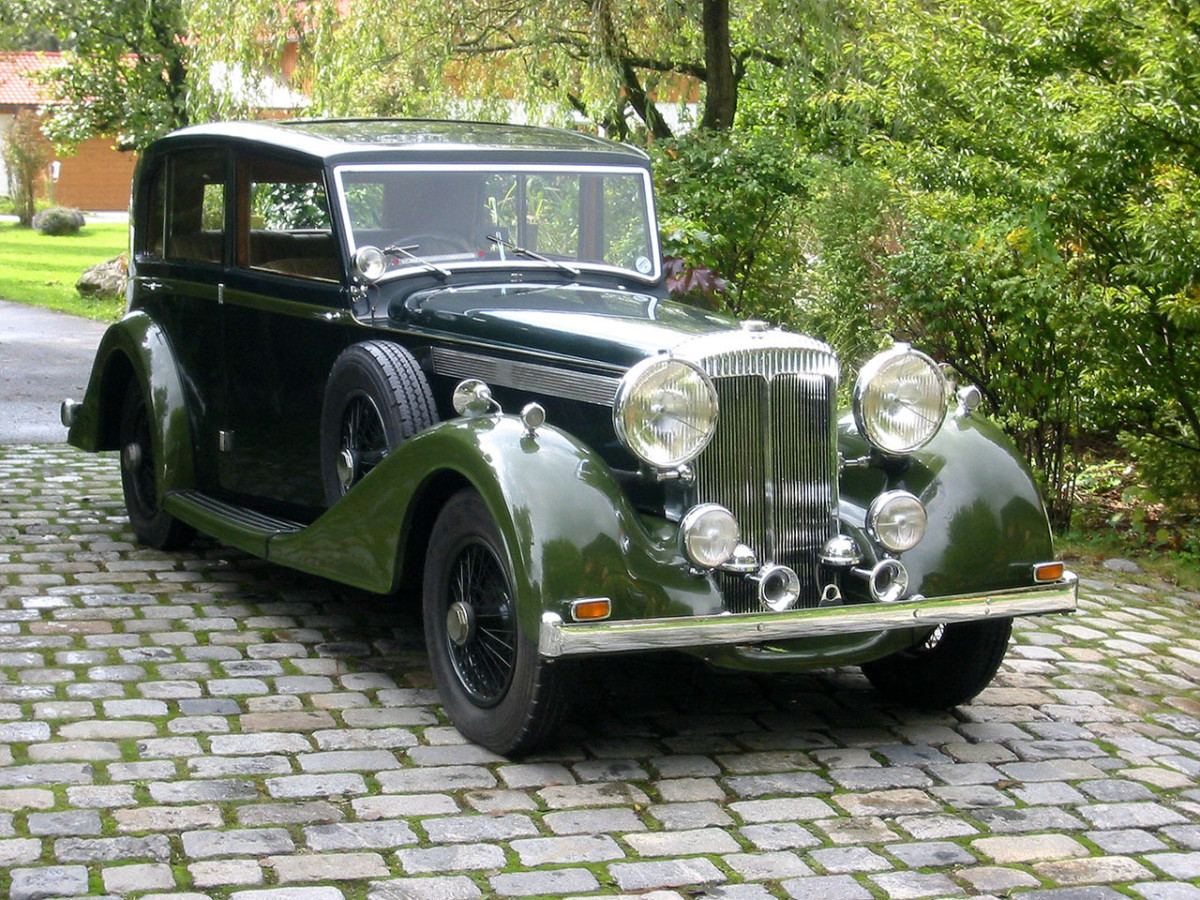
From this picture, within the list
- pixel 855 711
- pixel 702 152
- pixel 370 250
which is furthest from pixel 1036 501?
pixel 702 152

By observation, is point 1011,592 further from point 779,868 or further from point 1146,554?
point 1146,554

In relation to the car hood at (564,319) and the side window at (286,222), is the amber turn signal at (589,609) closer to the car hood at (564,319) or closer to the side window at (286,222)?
the car hood at (564,319)

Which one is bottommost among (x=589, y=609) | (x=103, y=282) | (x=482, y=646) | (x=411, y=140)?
(x=482, y=646)

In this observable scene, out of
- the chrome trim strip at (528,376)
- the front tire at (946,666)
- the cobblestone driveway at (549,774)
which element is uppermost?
the chrome trim strip at (528,376)

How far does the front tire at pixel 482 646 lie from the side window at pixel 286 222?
143cm

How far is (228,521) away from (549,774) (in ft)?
7.22

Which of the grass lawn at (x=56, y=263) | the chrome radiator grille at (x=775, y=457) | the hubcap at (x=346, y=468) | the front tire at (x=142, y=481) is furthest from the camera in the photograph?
the grass lawn at (x=56, y=263)

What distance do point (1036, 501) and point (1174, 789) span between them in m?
0.97

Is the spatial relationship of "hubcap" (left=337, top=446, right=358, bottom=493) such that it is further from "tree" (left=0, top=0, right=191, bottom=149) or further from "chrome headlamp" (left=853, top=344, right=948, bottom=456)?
"tree" (left=0, top=0, right=191, bottom=149)

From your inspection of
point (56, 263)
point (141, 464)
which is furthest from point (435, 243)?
point (56, 263)

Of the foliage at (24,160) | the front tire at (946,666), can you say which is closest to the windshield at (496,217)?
the front tire at (946,666)

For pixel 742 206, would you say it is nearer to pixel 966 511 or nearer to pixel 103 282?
pixel 966 511

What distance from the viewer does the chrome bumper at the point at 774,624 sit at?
4.03 m

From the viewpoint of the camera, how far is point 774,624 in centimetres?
416
